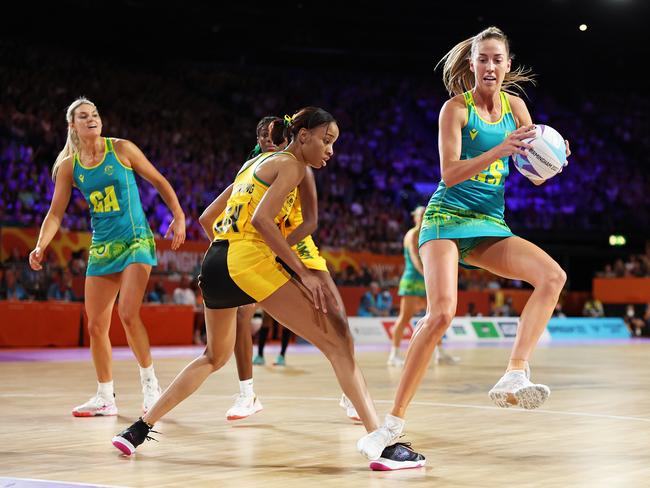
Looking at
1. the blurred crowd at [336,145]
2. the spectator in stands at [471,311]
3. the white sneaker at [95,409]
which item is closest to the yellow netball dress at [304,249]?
the white sneaker at [95,409]

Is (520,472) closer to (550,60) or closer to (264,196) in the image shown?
(264,196)

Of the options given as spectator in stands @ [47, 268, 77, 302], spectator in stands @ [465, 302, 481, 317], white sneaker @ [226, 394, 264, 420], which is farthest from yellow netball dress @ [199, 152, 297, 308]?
spectator in stands @ [465, 302, 481, 317]

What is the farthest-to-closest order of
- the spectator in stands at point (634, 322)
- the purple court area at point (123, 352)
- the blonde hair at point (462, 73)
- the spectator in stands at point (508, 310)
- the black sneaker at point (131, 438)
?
1. the spectator in stands at point (634, 322)
2. the spectator in stands at point (508, 310)
3. the purple court area at point (123, 352)
4. the blonde hair at point (462, 73)
5. the black sneaker at point (131, 438)

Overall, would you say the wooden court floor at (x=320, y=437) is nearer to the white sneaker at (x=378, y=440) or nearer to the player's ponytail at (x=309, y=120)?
the white sneaker at (x=378, y=440)

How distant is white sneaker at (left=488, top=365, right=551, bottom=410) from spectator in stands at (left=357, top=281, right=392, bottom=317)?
50.3ft

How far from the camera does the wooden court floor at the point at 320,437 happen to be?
14.5 feet

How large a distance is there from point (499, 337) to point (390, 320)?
9.15 feet

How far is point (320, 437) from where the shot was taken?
19.1ft

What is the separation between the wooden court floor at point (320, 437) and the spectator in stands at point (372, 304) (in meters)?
9.72

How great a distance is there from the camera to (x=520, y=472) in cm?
451

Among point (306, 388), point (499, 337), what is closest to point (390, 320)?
point (499, 337)

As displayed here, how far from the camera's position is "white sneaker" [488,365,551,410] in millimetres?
4621

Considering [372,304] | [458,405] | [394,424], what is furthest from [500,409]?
[372,304]

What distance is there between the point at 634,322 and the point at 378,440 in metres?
21.2
